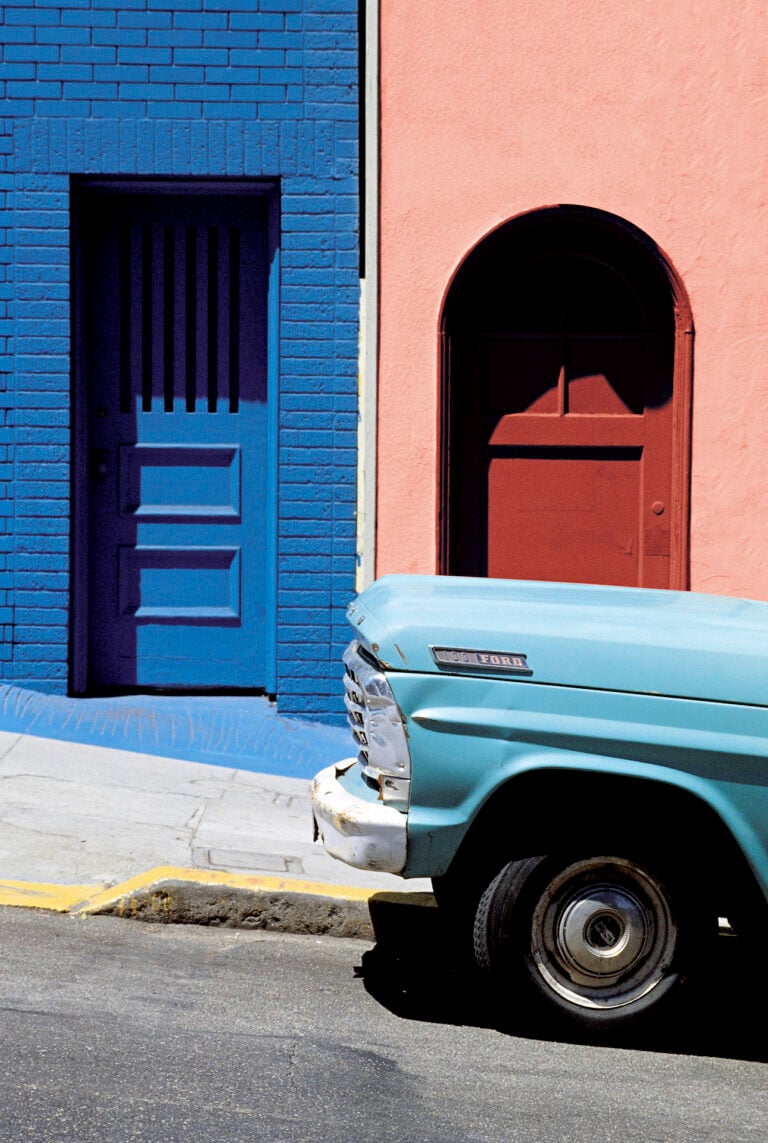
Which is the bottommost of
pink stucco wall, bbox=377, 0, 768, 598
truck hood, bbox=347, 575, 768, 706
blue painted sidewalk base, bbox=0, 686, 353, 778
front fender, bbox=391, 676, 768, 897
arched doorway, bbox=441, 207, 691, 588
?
blue painted sidewalk base, bbox=0, 686, 353, 778

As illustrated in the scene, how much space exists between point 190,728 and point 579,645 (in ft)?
14.5

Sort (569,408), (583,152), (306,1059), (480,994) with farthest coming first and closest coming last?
(569,408)
(583,152)
(480,994)
(306,1059)

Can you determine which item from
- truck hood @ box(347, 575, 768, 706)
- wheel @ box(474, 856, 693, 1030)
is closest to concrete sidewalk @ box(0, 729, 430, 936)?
wheel @ box(474, 856, 693, 1030)

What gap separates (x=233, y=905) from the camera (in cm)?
550

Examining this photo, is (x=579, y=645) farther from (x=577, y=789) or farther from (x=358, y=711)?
(x=358, y=711)

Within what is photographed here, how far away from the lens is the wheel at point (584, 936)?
436cm

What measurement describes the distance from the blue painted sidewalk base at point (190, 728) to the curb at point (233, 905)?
93.2 inches

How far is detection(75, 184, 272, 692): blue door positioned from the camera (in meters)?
8.77

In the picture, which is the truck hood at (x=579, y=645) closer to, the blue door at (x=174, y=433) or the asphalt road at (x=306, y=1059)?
the asphalt road at (x=306, y=1059)

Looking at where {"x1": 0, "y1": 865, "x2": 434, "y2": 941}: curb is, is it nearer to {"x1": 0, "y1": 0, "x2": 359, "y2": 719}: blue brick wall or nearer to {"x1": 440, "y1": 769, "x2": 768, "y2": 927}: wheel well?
{"x1": 440, "y1": 769, "x2": 768, "y2": 927}: wheel well

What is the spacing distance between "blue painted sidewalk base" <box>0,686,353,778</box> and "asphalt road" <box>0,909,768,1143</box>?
2774 millimetres

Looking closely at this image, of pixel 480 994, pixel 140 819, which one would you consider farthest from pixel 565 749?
pixel 140 819

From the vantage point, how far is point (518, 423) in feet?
28.8

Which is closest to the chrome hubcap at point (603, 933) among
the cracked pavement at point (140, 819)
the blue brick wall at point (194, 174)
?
the cracked pavement at point (140, 819)
